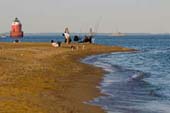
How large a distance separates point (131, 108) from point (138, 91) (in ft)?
20.7

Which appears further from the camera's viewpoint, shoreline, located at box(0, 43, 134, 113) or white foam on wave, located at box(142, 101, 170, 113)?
white foam on wave, located at box(142, 101, 170, 113)

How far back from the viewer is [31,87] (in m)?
20.3
